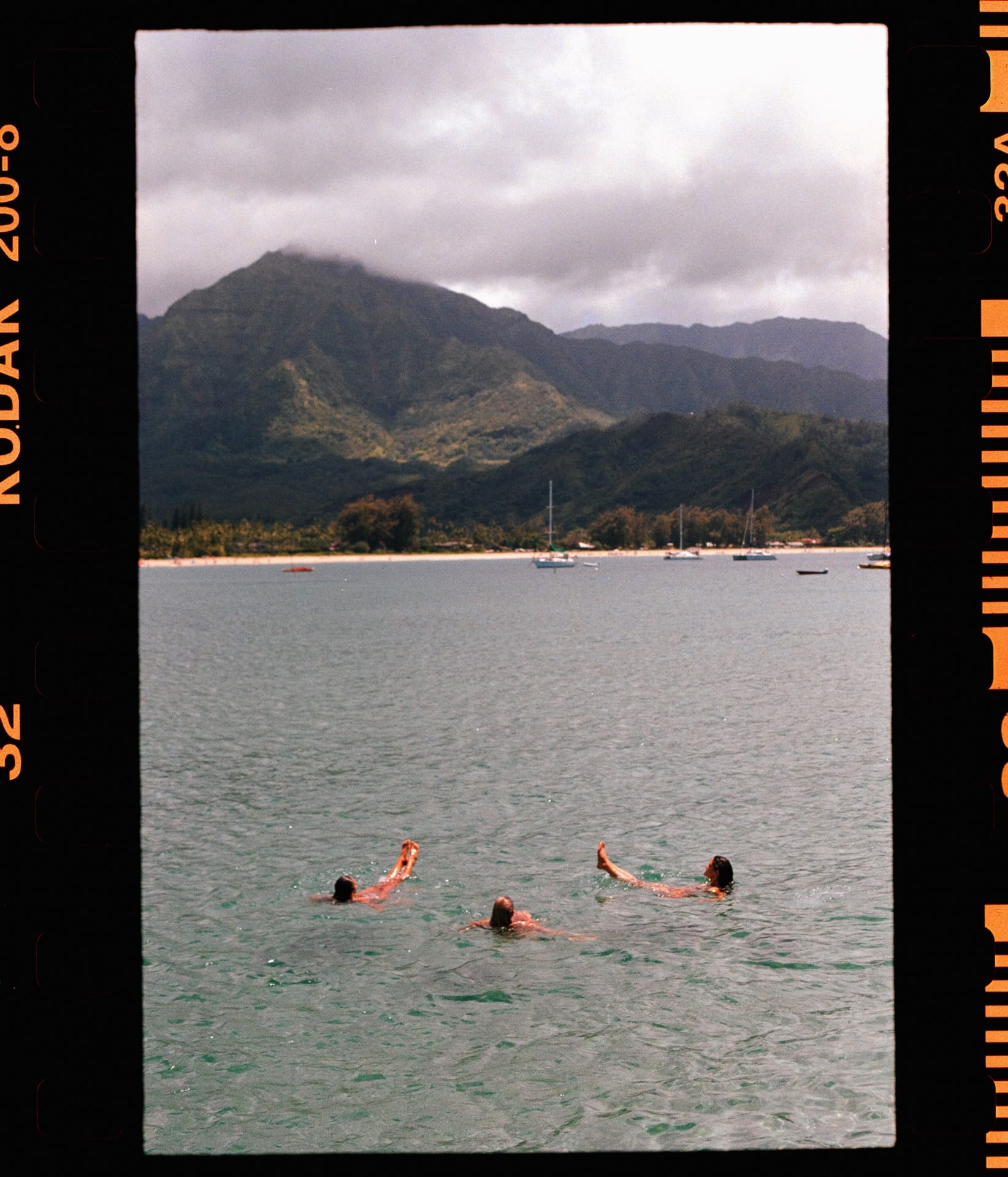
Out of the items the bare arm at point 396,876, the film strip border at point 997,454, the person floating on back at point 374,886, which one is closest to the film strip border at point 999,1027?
the film strip border at point 997,454

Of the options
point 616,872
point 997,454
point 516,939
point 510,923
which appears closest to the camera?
point 997,454

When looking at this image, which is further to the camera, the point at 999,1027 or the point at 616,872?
the point at 616,872

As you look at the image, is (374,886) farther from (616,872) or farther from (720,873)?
(720,873)

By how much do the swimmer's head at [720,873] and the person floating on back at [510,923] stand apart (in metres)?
3.37

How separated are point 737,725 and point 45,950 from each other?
41.2 metres

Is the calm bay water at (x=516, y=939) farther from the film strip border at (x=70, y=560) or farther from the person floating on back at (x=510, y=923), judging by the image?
the film strip border at (x=70, y=560)

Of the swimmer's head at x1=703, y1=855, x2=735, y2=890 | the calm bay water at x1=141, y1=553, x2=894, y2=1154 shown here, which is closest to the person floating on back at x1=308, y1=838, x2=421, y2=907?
the calm bay water at x1=141, y1=553, x2=894, y2=1154

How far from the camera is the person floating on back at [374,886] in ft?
67.2

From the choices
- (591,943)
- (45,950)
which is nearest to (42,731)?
(45,950)

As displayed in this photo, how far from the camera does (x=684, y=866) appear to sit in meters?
23.1

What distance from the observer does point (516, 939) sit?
18594 mm

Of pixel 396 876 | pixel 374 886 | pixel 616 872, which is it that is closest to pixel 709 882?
pixel 616 872

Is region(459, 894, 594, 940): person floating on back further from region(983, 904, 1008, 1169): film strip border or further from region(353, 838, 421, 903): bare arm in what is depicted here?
region(983, 904, 1008, 1169): film strip border

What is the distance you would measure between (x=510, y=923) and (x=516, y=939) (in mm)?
285
